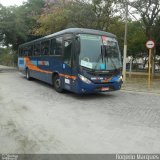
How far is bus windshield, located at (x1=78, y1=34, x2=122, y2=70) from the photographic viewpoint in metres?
9.46

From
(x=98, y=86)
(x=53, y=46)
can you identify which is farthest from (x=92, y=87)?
(x=53, y=46)

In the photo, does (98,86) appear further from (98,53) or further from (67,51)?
(67,51)

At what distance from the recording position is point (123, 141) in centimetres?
507

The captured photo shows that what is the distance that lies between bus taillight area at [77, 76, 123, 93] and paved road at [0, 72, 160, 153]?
45 centimetres

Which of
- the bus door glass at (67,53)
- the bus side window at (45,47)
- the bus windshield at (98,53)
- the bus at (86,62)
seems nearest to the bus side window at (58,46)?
the bus at (86,62)

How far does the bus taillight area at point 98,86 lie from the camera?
9.36 metres

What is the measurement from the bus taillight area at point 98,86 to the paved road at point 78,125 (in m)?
0.45

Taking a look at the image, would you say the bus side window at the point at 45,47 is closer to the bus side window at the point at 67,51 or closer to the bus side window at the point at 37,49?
the bus side window at the point at 37,49

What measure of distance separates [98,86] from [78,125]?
141 inches

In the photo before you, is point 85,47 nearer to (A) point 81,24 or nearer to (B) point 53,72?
(B) point 53,72

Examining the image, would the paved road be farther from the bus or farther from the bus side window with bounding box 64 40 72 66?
the bus side window with bounding box 64 40 72 66

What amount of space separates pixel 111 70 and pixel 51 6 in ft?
49.7

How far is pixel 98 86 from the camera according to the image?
9.57 m

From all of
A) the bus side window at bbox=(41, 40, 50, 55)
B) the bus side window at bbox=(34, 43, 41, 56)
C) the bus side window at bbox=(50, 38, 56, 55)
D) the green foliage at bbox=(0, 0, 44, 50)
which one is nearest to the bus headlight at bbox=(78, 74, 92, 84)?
the bus side window at bbox=(50, 38, 56, 55)
